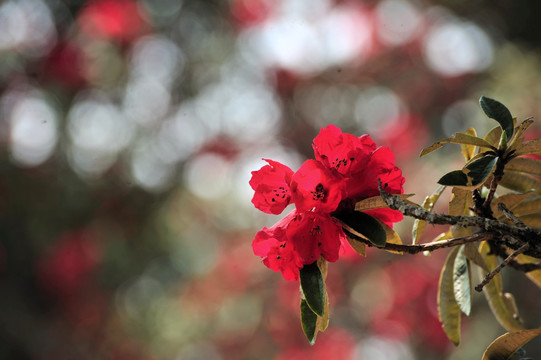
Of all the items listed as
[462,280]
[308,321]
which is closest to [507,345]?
[462,280]

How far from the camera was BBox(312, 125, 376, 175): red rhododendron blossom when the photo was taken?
574 mm

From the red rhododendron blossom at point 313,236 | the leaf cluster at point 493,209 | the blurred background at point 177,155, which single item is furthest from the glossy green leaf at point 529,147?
the blurred background at point 177,155

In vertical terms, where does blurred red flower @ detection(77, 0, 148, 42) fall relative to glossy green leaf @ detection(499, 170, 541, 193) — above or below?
below

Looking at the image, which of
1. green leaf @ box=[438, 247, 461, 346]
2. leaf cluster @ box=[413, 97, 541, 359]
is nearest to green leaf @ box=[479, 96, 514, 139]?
leaf cluster @ box=[413, 97, 541, 359]

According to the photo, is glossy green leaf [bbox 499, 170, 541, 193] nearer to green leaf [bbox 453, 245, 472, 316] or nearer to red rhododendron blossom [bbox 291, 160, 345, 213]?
green leaf [bbox 453, 245, 472, 316]

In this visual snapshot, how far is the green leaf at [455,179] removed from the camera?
543mm

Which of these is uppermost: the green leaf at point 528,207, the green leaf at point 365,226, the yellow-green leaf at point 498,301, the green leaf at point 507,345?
the green leaf at point 365,226

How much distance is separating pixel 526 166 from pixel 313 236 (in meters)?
→ 0.30

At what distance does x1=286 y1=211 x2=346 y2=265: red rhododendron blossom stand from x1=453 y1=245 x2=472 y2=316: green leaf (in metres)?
0.19

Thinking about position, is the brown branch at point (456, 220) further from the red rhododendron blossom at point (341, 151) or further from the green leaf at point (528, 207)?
the green leaf at point (528, 207)

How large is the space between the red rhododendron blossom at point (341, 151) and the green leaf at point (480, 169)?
105 mm

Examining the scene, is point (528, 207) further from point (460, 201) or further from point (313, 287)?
point (313, 287)

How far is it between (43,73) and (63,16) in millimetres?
447

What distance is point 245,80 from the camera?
135 inches
